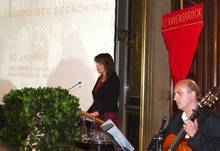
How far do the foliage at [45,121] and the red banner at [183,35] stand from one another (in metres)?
1.59

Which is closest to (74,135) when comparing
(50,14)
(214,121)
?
(214,121)

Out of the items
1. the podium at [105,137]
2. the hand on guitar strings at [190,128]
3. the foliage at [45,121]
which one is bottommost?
the podium at [105,137]

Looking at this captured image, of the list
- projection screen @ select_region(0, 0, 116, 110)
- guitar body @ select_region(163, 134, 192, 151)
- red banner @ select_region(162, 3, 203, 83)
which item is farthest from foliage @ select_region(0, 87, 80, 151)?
projection screen @ select_region(0, 0, 116, 110)

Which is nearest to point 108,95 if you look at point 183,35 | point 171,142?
point 183,35

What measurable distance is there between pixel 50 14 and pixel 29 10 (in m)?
0.39

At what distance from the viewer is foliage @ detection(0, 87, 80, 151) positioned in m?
1.84

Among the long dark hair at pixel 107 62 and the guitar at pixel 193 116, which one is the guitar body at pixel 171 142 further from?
the long dark hair at pixel 107 62

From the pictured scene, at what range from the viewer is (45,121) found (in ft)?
6.06

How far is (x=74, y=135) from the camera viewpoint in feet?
6.09

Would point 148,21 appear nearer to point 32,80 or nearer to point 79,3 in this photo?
point 79,3

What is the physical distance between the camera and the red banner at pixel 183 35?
3.20 m

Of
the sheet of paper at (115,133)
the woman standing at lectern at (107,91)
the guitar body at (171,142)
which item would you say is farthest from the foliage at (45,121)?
the woman standing at lectern at (107,91)

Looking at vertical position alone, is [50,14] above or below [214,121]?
above

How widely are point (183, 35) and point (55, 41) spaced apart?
2.47 m
